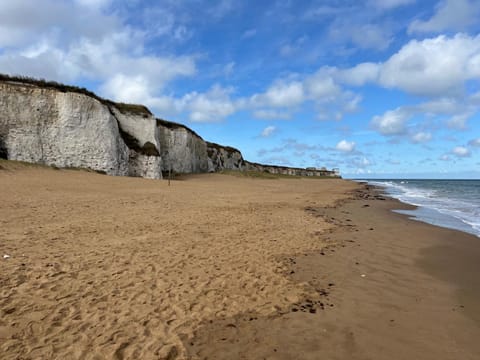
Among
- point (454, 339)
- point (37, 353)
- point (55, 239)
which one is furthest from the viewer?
point (55, 239)

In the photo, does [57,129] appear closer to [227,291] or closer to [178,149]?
[178,149]

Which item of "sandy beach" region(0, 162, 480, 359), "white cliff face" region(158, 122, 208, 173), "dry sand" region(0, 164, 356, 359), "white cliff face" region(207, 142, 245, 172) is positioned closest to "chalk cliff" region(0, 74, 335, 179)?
"white cliff face" region(158, 122, 208, 173)

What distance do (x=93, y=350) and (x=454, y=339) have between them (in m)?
4.76

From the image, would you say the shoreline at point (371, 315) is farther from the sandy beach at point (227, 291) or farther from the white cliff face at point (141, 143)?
the white cliff face at point (141, 143)

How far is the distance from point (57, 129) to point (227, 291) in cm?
2863

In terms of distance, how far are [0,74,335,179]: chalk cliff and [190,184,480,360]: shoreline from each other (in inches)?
1077

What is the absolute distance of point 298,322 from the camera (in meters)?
4.50

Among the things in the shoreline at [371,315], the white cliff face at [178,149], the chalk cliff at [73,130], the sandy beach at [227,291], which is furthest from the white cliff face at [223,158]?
the shoreline at [371,315]

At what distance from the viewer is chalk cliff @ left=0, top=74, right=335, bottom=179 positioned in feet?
84.5

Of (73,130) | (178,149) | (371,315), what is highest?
(73,130)

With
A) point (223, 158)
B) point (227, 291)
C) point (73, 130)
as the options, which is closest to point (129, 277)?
point (227, 291)

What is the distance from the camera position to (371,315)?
4.80m

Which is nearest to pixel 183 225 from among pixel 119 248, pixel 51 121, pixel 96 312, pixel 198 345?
pixel 119 248

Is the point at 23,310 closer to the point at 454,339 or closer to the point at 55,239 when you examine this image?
the point at 55,239
